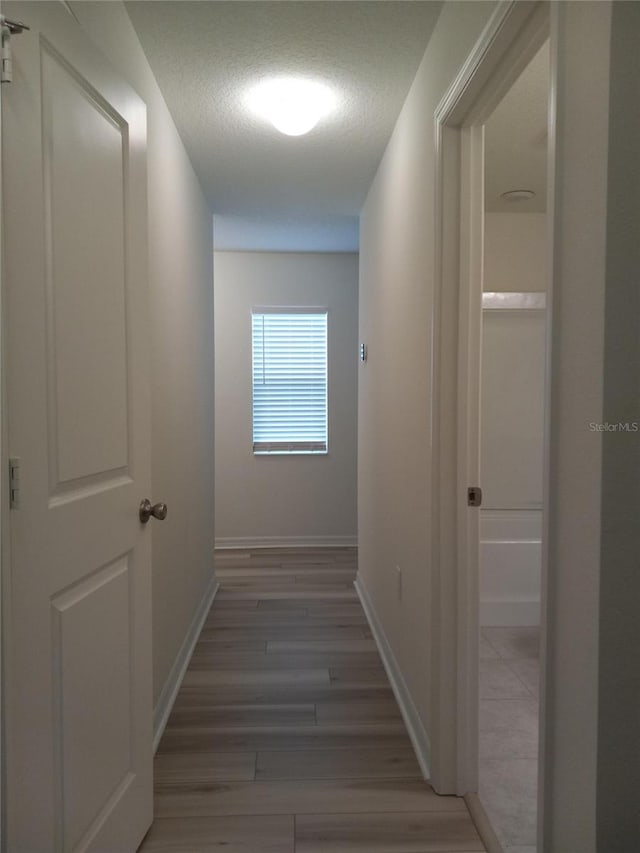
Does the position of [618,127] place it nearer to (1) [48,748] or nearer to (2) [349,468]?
(1) [48,748]

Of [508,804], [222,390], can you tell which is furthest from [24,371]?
[222,390]

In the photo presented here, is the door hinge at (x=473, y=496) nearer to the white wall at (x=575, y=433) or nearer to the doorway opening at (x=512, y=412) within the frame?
the white wall at (x=575, y=433)

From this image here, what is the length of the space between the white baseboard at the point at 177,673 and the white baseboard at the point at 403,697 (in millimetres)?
993

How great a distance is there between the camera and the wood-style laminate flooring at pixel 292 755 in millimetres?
1708

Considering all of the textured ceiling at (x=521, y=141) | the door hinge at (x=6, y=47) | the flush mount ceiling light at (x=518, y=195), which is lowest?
the door hinge at (x=6, y=47)

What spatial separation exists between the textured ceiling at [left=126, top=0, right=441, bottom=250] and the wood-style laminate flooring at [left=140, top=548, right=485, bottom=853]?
Result: 8.53 feet

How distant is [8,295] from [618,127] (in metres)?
1.14

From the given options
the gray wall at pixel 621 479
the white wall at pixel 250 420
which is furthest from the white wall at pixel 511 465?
the gray wall at pixel 621 479

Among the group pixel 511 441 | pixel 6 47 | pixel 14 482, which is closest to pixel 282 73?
pixel 6 47

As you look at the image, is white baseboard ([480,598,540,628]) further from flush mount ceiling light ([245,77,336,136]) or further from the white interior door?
flush mount ceiling light ([245,77,336,136])

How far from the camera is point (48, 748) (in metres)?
1.23

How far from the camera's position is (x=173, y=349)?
8.36ft

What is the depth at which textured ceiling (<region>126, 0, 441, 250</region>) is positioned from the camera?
1.85m

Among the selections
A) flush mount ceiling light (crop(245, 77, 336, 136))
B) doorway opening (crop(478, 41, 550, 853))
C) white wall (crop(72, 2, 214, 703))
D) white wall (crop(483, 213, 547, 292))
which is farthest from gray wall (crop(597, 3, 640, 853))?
white wall (crop(483, 213, 547, 292))
